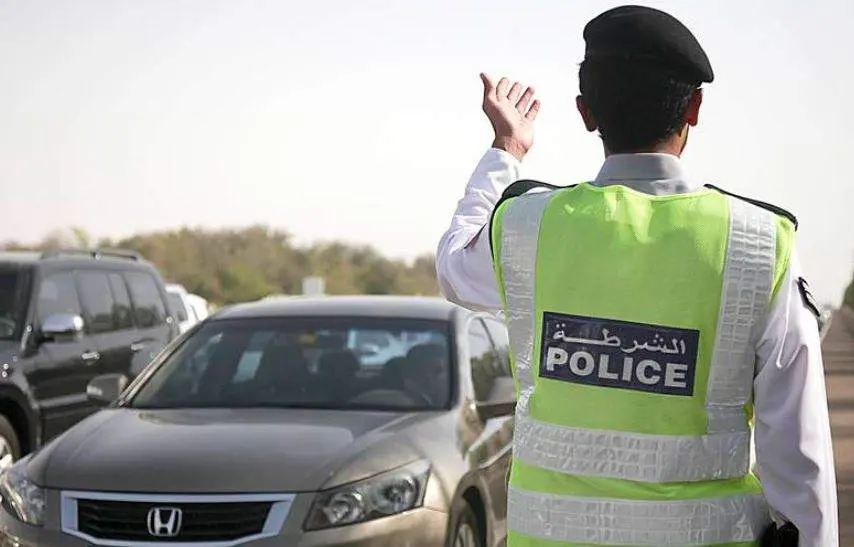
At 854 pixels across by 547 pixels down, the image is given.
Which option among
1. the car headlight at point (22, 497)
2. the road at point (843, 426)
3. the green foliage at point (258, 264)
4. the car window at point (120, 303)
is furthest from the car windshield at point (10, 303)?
the green foliage at point (258, 264)

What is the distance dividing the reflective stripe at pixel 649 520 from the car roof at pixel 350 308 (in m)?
4.64

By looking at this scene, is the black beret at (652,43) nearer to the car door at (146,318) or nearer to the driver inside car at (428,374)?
the driver inside car at (428,374)

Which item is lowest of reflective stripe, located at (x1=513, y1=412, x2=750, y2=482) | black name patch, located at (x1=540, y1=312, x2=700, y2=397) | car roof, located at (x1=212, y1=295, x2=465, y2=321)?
car roof, located at (x1=212, y1=295, x2=465, y2=321)

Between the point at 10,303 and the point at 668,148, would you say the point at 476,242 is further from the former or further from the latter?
the point at 10,303

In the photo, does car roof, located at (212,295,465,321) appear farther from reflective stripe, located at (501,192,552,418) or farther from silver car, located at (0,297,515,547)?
reflective stripe, located at (501,192,552,418)

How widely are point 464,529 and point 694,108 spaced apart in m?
3.65

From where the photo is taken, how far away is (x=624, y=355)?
276 centimetres

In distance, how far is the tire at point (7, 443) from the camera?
9.52m

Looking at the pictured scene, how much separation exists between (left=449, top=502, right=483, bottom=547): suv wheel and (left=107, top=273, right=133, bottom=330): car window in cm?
578

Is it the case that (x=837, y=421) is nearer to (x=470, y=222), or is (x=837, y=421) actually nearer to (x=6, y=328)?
(x=6, y=328)

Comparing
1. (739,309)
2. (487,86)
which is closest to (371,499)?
(487,86)

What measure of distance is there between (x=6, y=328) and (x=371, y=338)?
374 centimetres

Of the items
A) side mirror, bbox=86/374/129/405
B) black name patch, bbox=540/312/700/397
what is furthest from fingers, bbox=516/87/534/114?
side mirror, bbox=86/374/129/405

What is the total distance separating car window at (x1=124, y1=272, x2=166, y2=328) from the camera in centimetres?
1212
